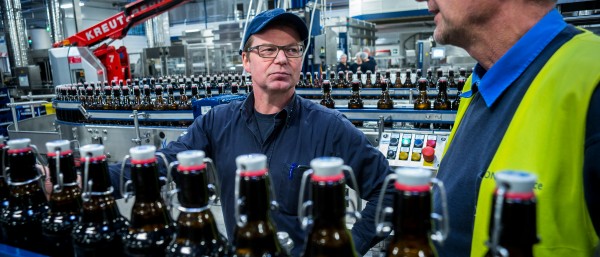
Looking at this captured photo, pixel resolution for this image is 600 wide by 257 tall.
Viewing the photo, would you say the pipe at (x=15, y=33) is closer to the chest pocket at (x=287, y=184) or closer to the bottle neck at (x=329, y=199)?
the chest pocket at (x=287, y=184)

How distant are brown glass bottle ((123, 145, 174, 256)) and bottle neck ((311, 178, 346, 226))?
0.93 ft

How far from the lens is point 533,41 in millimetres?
1025

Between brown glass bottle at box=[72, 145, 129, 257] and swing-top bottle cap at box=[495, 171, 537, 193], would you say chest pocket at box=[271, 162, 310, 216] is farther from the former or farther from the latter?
swing-top bottle cap at box=[495, 171, 537, 193]

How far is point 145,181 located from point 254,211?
0.20 meters

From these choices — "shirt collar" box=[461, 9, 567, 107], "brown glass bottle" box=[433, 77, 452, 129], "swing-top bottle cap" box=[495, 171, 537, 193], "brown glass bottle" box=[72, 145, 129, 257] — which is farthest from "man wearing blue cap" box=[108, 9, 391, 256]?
"brown glass bottle" box=[433, 77, 452, 129]

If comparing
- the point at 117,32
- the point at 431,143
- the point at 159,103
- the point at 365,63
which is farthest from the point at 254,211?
the point at 117,32

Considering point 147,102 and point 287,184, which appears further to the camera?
point 147,102

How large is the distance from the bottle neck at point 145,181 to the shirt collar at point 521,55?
91cm

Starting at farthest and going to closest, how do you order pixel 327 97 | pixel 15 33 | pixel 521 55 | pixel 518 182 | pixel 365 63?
1. pixel 15 33
2. pixel 365 63
3. pixel 327 97
4. pixel 521 55
5. pixel 518 182

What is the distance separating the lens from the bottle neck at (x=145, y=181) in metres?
0.64

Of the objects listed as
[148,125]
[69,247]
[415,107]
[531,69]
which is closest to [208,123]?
[69,247]

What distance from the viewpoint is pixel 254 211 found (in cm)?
60

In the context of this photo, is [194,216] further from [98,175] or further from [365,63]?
[365,63]

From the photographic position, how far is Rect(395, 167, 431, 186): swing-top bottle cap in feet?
1.65
